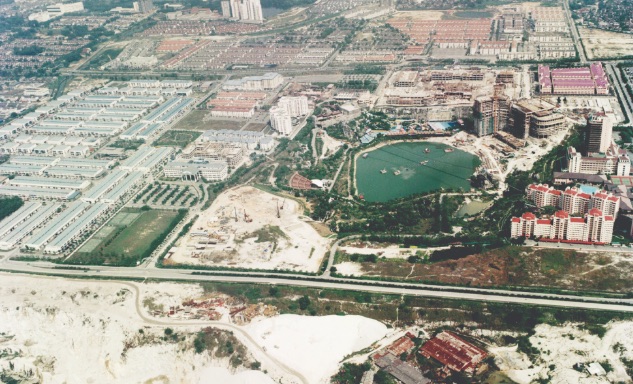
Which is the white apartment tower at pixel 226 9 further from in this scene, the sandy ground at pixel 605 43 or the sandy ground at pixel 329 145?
the sandy ground at pixel 605 43

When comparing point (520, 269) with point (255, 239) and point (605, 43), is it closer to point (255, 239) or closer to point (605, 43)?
point (255, 239)

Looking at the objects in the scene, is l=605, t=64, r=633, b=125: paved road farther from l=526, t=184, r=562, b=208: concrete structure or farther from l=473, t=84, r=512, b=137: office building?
l=526, t=184, r=562, b=208: concrete structure

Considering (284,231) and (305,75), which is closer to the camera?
(284,231)

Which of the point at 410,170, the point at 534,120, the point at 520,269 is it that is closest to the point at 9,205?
the point at 410,170

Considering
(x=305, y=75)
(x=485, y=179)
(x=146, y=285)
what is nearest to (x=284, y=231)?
(x=146, y=285)

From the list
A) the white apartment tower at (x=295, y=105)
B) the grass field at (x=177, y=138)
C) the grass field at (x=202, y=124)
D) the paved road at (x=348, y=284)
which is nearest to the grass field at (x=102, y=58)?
the grass field at (x=202, y=124)

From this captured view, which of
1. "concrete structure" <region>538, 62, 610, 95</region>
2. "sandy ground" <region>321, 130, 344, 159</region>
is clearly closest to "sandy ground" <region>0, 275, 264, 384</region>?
"sandy ground" <region>321, 130, 344, 159</region>

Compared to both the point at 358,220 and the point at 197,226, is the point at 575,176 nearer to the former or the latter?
the point at 358,220

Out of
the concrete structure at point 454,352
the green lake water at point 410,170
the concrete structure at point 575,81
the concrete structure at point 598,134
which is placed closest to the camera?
the concrete structure at point 454,352
